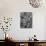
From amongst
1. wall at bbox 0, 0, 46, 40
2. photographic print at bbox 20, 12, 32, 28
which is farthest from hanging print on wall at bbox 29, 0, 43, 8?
photographic print at bbox 20, 12, 32, 28

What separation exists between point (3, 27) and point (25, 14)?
2.81ft

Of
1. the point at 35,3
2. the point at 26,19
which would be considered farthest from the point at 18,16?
the point at 35,3

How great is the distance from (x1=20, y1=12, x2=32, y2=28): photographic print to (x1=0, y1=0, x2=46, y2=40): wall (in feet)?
0.34

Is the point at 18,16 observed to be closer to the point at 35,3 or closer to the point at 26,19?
the point at 26,19

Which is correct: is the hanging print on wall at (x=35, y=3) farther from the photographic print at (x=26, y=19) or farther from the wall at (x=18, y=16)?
the photographic print at (x=26, y=19)

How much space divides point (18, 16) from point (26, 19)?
0.95 feet

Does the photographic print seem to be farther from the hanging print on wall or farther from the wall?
the hanging print on wall

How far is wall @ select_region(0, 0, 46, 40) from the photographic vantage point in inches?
163

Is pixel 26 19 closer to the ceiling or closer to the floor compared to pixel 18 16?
closer to the floor

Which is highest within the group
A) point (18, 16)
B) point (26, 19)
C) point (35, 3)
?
point (35, 3)

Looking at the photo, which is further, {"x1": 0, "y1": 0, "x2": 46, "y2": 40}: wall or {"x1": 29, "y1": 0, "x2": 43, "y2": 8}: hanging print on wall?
{"x1": 29, "y1": 0, "x2": 43, "y2": 8}: hanging print on wall

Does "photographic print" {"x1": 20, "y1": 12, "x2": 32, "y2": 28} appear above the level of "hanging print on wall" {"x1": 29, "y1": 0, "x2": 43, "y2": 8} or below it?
below

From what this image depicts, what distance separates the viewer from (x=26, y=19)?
13.9 feet

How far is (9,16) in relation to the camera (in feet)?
13.6
